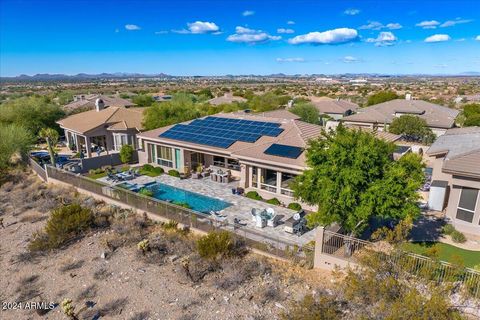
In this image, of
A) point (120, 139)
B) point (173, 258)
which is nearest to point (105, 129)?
point (120, 139)

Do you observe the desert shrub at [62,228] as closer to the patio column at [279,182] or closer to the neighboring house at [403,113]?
the patio column at [279,182]

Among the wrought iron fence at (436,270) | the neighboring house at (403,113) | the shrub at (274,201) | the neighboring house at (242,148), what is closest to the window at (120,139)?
the neighboring house at (242,148)

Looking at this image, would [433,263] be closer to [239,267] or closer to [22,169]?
[239,267]

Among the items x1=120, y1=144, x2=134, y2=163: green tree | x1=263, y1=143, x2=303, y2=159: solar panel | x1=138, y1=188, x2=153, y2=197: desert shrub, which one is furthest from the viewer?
x1=120, y1=144, x2=134, y2=163: green tree

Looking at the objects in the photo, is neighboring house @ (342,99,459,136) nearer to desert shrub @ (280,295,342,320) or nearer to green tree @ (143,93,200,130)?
green tree @ (143,93,200,130)

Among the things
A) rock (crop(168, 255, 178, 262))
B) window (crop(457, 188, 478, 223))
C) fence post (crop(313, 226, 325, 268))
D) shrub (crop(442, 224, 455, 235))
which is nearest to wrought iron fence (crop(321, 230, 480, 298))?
fence post (crop(313, 226, 325, 268))

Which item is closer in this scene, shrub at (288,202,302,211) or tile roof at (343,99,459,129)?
shrub at (288,202,302,211)
